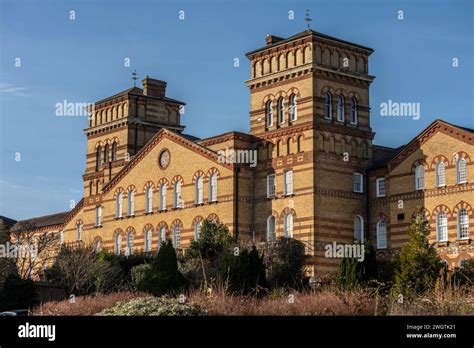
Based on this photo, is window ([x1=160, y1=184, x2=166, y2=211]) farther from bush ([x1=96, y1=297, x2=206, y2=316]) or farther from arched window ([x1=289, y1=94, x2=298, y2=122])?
bush ([x1=96, y1=297, x2=206, y2=316])

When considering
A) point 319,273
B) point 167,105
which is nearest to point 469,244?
point 319,273

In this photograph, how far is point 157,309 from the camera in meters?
26.6

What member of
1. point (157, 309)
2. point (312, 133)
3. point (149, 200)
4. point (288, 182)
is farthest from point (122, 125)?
point (157, 309)

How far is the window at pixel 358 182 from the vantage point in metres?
59.7

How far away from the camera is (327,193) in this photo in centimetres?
5762

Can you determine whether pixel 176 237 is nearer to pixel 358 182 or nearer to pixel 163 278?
pixel 358 182

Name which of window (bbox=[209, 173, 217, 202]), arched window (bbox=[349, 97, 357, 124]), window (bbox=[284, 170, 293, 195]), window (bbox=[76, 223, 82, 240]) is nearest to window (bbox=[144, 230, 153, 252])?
window (bbox=[209, 173, 217, 202])

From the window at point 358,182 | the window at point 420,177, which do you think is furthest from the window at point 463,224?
the window at point 358,182

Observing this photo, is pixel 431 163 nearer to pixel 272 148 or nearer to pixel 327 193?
pixel 327 193

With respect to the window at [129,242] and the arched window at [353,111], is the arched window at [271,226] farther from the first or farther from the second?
the window at [129,242]

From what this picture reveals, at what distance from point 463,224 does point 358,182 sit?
872 centimetres

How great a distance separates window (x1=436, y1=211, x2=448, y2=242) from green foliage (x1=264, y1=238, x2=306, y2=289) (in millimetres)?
8165

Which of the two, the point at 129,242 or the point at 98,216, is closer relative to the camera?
the point at 129,242
